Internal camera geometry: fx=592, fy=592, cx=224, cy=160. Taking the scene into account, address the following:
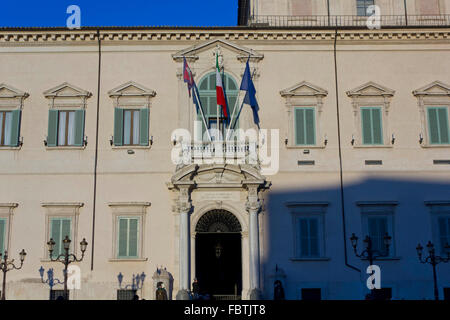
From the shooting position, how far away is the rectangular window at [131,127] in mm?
24391

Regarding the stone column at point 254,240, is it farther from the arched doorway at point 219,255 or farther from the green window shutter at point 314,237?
the green window shutter at point 314,237

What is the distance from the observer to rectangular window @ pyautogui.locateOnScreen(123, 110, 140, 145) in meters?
24.4

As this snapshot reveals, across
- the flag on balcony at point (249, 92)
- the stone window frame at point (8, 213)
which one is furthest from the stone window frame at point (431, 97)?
the stone window frame at point (8, 213)

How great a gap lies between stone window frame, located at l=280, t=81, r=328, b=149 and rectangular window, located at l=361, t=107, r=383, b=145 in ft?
5.59

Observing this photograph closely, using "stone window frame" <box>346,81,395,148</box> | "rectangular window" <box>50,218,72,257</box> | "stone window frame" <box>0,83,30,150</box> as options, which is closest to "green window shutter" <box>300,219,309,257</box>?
"stone window frame" <box>346,81,395,148</box>

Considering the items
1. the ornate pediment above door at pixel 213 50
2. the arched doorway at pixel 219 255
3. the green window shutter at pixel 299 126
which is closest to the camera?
the arched doorway at pixel 219 255

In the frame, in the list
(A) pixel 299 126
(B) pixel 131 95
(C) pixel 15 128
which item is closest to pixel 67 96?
(C) pixel 15 128

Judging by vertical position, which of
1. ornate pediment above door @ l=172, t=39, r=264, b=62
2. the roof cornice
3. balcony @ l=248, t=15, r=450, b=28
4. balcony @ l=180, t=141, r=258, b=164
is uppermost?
balcony @ l=248, t=15, r=450, b=28

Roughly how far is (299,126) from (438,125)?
580 cm

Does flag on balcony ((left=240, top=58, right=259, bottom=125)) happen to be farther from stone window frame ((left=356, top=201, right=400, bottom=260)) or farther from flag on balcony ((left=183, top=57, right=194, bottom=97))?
stone window frame ((left=356, top=201, right=400, bottom=260))

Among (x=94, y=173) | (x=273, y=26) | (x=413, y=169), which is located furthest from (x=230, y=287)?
(x=273, y=26)

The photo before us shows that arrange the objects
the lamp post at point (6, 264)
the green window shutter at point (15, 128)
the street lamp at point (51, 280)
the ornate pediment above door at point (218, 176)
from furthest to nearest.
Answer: the green window shutter at point (15, 128) < the ornate pediment above door at point (218, 176) < the street lamp at point (51, 280) < the lamp post at point (6, 264)

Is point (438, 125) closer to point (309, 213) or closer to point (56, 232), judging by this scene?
point (309, 213)

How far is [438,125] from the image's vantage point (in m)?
24.6
